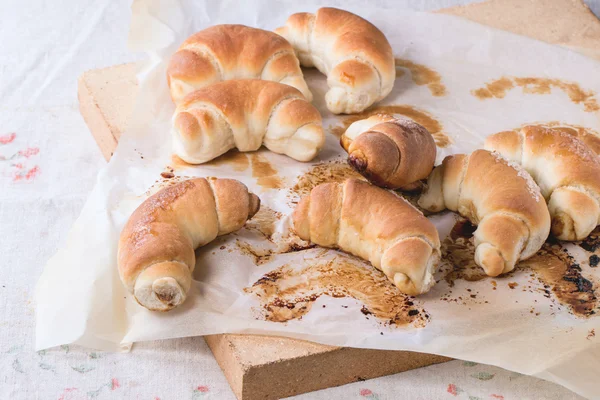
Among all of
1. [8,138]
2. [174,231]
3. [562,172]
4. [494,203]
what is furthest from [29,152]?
[562,172]

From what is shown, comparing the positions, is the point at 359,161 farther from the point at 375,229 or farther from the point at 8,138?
the point at 8,138

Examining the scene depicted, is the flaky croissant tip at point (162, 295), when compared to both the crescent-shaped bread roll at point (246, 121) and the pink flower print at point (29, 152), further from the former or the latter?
the pink flower print at point (29, 152)

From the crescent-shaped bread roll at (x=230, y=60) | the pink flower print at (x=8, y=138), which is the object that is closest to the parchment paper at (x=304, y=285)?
the crescent-shaped bread roll at (x=230, y=60)

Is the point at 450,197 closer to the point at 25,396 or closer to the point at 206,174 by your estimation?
the point at 206,174

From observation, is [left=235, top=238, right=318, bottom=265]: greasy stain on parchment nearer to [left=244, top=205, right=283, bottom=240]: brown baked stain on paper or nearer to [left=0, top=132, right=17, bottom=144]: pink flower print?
[left=244, top=205, right=283, bottom=240]: brown baked stain on paper

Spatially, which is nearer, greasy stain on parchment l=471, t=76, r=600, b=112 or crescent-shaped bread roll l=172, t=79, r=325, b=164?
crescent-shaped bread roll l=172, t=79, r=325, b=164

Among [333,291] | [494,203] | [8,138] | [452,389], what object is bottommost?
[8,138]

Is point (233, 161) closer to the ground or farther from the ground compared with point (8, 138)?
farther from the ground

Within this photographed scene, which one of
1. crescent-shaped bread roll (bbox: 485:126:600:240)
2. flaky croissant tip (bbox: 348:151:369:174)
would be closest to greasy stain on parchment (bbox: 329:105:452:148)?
crescent-shaped bread roll (bbox: 485:126:600:240)
